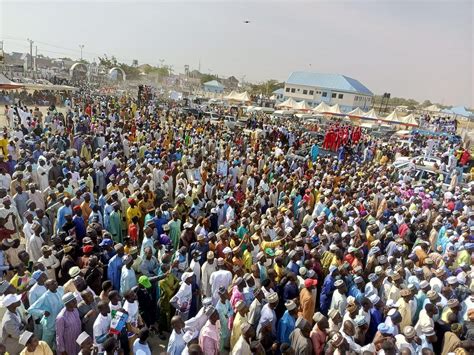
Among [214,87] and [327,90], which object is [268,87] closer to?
[214,87]

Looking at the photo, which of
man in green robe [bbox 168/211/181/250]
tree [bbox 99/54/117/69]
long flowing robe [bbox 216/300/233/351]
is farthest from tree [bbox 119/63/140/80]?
long flowing robe [bbox 216/300/233/351]

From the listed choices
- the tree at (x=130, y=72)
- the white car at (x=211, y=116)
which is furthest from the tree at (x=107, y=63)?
the white car at (x=211, y=116)

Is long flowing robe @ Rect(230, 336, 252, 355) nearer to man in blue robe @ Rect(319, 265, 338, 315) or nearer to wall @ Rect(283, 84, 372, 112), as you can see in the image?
man in blue robe @ Rect(319, 265, 338, 315)

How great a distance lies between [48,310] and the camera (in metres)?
4.24

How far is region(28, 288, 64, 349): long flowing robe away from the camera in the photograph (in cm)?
422

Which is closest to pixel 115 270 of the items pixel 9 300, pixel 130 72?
pixel 9 300

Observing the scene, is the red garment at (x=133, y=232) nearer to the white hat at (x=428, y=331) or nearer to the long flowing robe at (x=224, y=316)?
the long flowing robe at (x=224, y=316)

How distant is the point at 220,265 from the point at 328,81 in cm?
5398

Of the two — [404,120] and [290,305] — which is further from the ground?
[404,120]

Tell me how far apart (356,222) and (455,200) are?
4.52 m

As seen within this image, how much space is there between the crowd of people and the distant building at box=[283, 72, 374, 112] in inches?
1777

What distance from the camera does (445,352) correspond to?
4480 mm

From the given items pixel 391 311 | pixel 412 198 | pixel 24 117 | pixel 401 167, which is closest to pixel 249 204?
pixel 391 311

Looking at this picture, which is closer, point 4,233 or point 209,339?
point 209,339
